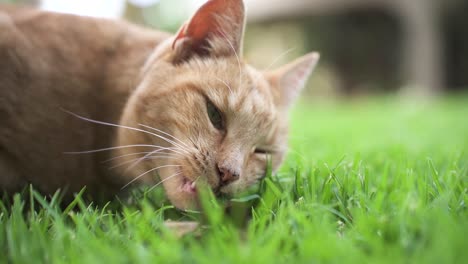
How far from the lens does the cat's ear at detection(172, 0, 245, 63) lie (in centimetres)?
173

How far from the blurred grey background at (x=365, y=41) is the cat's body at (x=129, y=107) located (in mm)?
9932

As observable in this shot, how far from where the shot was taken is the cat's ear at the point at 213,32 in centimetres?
173

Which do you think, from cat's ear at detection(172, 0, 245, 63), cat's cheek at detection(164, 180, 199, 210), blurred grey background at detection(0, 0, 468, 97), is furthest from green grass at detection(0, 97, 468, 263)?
blurred grey background at detection(0, 0, 468, 97)

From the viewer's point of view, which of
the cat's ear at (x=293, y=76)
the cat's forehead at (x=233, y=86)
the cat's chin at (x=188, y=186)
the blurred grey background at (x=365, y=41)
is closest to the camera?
the cat's chin at (x=188, y=186)

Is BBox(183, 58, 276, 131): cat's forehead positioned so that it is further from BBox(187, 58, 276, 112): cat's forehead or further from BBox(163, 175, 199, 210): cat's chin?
BBox(163, 175, 199, 210): cat's chin

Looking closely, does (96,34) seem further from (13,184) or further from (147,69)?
(13,184)

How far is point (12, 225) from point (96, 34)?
1028mm

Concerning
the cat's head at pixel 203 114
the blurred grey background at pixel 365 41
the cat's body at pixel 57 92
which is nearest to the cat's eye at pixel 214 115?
the cat's head at pixel 203 114

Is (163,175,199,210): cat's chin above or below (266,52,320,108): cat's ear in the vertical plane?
below

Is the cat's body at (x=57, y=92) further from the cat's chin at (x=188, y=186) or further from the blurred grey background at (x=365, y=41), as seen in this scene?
the blurred grey background at (x=365, y=41)

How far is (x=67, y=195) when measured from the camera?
171cm

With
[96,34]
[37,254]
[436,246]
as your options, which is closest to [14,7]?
[96,34]

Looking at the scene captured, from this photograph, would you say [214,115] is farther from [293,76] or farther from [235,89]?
[293,76]

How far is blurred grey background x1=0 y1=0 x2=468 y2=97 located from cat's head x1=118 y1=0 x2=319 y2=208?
32.6 feet
